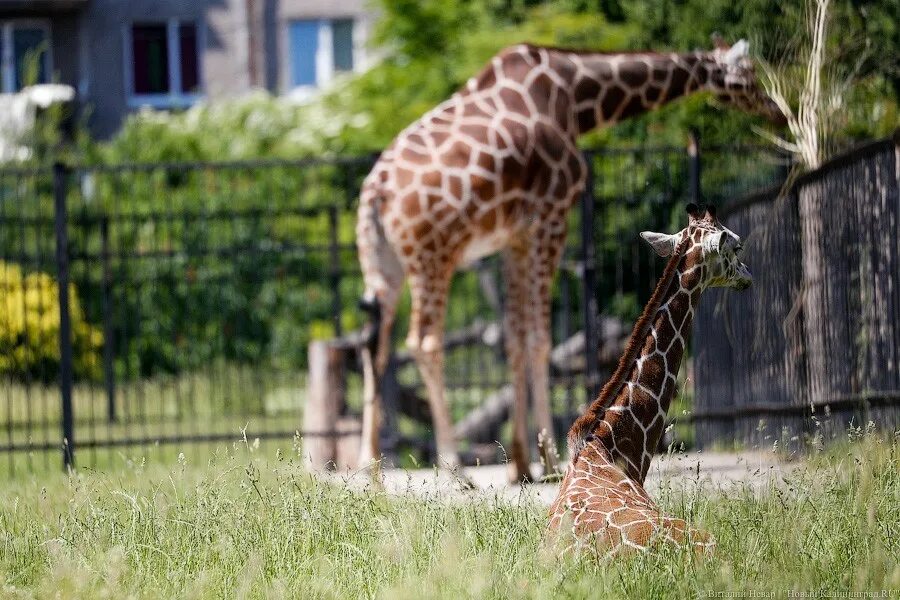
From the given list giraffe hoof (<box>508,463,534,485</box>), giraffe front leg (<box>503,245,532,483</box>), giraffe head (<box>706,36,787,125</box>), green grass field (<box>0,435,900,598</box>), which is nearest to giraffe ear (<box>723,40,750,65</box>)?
giraffe head (<box>706,36,787,125</box>)

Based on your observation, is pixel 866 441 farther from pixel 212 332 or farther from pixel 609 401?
pixel 212 332

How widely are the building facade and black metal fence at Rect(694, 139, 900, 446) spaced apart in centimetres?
1477

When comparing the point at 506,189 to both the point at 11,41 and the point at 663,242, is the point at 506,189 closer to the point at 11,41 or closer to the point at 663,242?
the point at 663,242

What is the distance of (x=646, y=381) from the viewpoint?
5.47m

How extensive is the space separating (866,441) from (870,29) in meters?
4.04

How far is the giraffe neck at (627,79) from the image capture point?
938cm

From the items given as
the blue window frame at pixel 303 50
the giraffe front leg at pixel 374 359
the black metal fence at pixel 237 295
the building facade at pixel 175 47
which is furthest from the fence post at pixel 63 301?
the blue window frame at pixel 303 50

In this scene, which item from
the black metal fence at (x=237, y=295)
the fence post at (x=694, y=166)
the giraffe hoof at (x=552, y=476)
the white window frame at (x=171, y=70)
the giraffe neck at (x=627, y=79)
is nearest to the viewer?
the giraffe hoof at (x=552, y=476)

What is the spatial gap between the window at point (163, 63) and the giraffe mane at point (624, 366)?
19.5m

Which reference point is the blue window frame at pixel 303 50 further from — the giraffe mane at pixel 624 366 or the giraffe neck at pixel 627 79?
the giraffe mane at pixel 624 366

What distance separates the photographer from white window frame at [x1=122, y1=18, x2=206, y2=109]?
956 inches

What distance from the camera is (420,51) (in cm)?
1611

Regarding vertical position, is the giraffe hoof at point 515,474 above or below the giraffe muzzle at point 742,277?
below

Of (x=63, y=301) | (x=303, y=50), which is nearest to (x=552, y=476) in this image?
(x=63, y=301)
